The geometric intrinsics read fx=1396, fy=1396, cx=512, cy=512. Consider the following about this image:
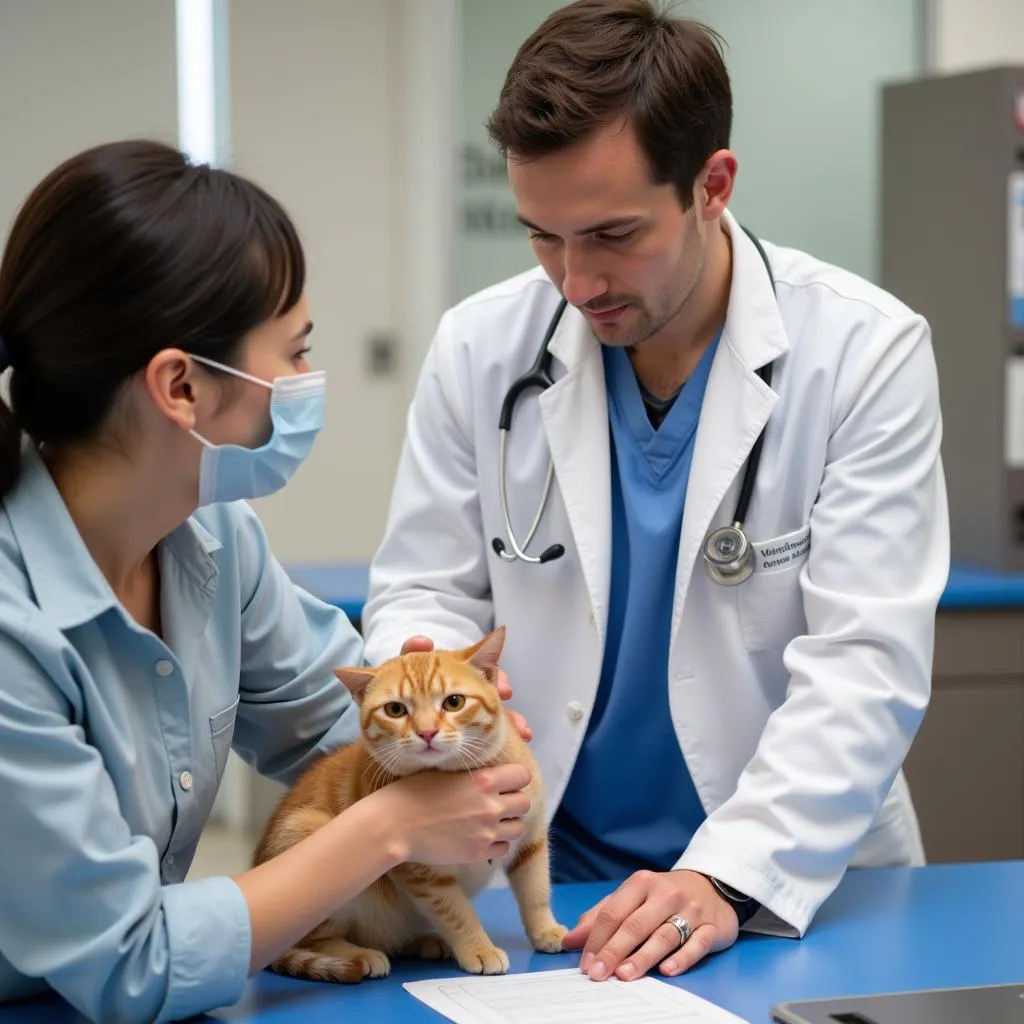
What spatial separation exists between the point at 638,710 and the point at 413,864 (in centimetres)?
51

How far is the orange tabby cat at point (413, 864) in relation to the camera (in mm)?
1233

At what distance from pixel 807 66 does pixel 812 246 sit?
1.76 feet

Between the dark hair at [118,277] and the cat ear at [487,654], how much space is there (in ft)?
1.15

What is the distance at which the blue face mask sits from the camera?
4.06ft

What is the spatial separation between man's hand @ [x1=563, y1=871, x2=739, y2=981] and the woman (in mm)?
122

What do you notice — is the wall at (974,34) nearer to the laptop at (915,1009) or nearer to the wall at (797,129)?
the wall at (797,129)

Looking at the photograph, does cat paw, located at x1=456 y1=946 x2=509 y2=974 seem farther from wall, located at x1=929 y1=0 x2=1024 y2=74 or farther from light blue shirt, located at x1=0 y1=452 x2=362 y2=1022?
wall, located at x1=929 y1=0 x2=1024 y2=74

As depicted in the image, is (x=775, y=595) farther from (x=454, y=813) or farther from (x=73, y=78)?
(x=73, y=78)

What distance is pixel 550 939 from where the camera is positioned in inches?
51.2

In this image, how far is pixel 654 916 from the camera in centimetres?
128

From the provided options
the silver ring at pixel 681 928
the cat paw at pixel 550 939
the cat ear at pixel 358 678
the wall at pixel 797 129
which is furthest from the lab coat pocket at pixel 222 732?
the wall at pixel 797 129

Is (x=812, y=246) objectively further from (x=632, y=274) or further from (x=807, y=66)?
(x=632, y=274)

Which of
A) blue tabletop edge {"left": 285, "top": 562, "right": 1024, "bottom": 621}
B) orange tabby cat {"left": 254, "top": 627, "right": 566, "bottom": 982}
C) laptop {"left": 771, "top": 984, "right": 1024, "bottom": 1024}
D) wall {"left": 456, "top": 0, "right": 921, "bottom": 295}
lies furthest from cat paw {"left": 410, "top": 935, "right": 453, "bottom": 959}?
wall {"left": 456, "top": 0, "right": 921, "bottom": 295}

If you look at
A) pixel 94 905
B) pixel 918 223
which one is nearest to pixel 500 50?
pixel 918 223
